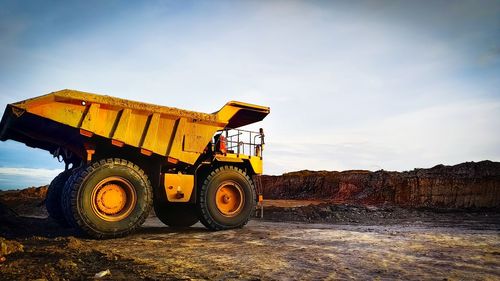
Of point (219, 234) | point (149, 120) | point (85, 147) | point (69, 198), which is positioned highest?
point (149, 120)

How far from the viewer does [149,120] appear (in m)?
7.63

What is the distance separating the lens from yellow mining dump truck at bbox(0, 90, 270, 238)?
6707 mm

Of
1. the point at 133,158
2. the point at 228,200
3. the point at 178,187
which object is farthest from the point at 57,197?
the point at 228,200

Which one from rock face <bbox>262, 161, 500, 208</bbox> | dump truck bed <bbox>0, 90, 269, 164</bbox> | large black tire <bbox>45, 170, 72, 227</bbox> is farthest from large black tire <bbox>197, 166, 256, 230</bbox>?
rock face <bbox>262, 161, 500, 208</bbox>

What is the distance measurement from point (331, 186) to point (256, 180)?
25099 mm

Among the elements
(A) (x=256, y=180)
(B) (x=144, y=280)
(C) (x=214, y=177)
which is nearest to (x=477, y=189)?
(A) (x=256, y=180)

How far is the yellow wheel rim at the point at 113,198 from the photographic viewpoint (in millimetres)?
6836

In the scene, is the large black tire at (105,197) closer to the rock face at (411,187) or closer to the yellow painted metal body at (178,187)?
the yellow painted metal body at (178,187)

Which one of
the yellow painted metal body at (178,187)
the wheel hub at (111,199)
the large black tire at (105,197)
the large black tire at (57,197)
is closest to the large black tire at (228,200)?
the yellow painted metal body at (178,187)

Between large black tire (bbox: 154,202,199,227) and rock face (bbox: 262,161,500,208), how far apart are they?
60.5ft

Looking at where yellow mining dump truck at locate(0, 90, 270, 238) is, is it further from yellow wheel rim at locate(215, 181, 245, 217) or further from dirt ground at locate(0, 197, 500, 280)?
dirt ground at locate(0, 197, 500, 280)

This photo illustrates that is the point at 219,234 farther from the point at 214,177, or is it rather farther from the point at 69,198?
the point at 69,198

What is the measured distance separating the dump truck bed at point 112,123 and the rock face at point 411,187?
19.8 metres

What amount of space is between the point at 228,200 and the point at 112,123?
317 cm
